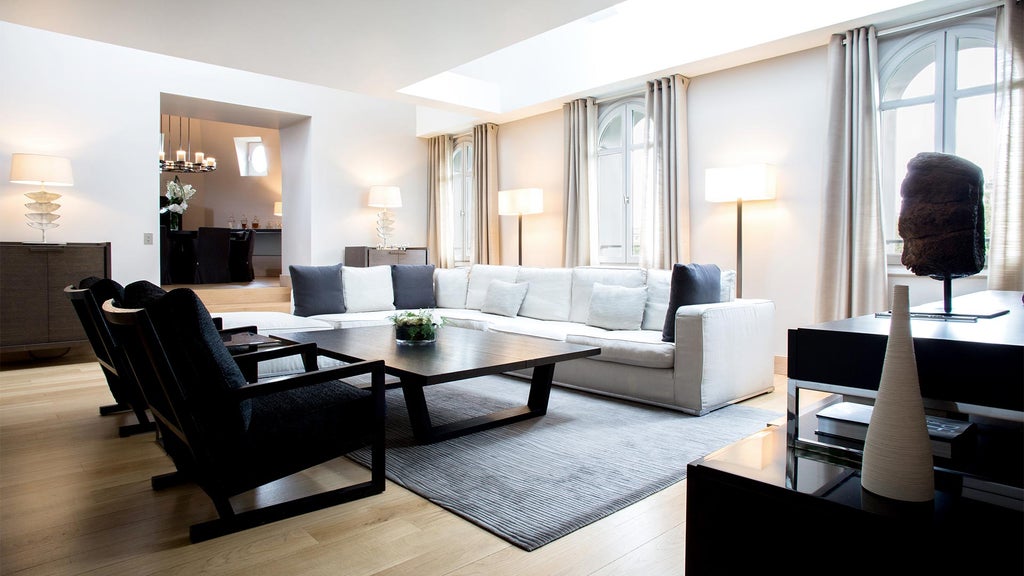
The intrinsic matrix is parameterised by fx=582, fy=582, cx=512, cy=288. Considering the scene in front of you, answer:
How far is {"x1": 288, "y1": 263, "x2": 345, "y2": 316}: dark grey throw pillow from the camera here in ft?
17.6

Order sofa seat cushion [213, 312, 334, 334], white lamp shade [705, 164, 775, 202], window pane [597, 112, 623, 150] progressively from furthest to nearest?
window pane [597, 112, 623, 150] < white lamp shade [705, 164, 775, 202] < sofa seat cushion [213, 312, 334, 334]

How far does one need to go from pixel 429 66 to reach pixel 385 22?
102cm

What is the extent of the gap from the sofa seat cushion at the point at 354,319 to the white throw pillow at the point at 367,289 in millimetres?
250

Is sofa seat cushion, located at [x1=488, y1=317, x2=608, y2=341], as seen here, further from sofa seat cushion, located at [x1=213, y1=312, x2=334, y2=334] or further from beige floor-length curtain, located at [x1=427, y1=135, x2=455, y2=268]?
beige floor-length curtain, located at [x1=427, y1=135, x2=455, y2=268]

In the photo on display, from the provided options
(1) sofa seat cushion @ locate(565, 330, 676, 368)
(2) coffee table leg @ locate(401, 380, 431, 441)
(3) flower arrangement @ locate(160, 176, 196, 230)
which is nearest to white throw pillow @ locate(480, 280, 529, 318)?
(1) sofa seat cushion @ locate(565, 330, 676, 368)

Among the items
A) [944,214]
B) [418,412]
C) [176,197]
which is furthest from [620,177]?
[176,197]

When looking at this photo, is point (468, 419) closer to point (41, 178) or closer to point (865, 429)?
point (865, 429)

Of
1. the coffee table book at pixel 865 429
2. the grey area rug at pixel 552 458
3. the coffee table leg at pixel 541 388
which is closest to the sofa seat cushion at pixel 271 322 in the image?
the grey area rug at pixel 552 458

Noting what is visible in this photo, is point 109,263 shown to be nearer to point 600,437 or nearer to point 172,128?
point 600,437

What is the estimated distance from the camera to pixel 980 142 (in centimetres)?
394

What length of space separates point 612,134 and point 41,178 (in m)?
5.45

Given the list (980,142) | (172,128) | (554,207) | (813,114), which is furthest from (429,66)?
(172,128)

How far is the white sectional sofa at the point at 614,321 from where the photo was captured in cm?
355

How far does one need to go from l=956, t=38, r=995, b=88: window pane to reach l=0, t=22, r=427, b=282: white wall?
21.7 ft
